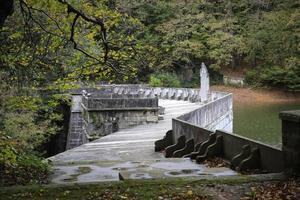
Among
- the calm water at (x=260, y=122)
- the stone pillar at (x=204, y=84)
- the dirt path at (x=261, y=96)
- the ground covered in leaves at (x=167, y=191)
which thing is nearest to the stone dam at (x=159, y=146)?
the stone pillar at (x=204, y=84)

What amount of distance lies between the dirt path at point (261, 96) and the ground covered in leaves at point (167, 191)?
4151cm

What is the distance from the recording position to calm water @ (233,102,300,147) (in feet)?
92.3

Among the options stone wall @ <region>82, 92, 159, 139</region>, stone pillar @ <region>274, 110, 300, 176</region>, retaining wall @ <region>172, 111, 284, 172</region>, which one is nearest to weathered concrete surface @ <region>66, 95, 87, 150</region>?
stone wall @ <region>82, 92, 159, 139</region>

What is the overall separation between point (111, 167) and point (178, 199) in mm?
5138

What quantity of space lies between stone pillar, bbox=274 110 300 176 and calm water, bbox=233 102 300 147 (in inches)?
704

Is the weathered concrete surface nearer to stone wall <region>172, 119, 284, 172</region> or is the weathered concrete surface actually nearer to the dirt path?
stone wall <region>172, 119, 284, 172</region>

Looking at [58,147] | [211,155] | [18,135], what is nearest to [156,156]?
[211,155]

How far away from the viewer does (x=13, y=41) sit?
13.0m

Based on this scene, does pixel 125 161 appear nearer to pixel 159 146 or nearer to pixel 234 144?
pixel 159 146

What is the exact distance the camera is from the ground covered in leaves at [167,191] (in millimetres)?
6137

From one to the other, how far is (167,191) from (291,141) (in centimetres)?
220

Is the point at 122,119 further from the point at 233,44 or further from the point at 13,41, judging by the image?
the point at 233,44

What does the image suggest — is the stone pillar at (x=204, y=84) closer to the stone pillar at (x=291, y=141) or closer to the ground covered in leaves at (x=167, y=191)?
the stone pillar at (x=291, y=141)

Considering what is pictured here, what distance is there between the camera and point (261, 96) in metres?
49.1
